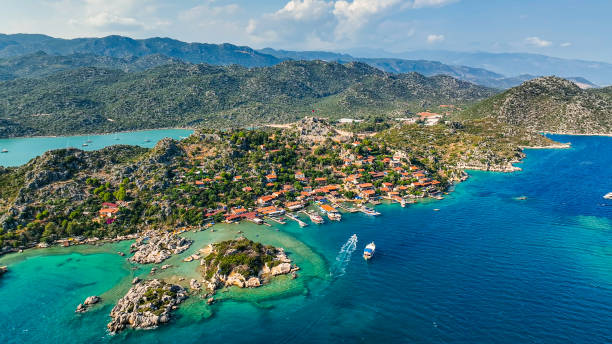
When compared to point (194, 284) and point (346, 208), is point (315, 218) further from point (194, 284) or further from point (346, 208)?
point (194, 284)

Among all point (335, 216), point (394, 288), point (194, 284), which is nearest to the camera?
point (394, 288)

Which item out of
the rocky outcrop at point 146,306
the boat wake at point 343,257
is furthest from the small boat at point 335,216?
the rocky outcrop at point 146,306

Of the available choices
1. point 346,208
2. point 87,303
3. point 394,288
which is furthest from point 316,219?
point 87,303

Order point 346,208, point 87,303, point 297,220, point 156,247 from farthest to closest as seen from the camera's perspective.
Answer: point 346,208 < point 297,220 < point 156,247 < point 87,303

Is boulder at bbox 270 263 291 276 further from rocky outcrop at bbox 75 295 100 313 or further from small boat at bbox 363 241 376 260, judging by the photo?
rocky outcrop at bbox 75 295 100 313

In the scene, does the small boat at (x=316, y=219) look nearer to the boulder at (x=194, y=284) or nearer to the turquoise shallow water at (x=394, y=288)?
the turquoise shallow water at (x=394, y=288)

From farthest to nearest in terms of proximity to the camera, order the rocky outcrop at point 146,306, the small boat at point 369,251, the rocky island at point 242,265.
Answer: the small boat at point 369,251 < the rocky island at point 242,265 < the rocky outcrop at point 146,306

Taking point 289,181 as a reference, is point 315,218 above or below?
→ below
